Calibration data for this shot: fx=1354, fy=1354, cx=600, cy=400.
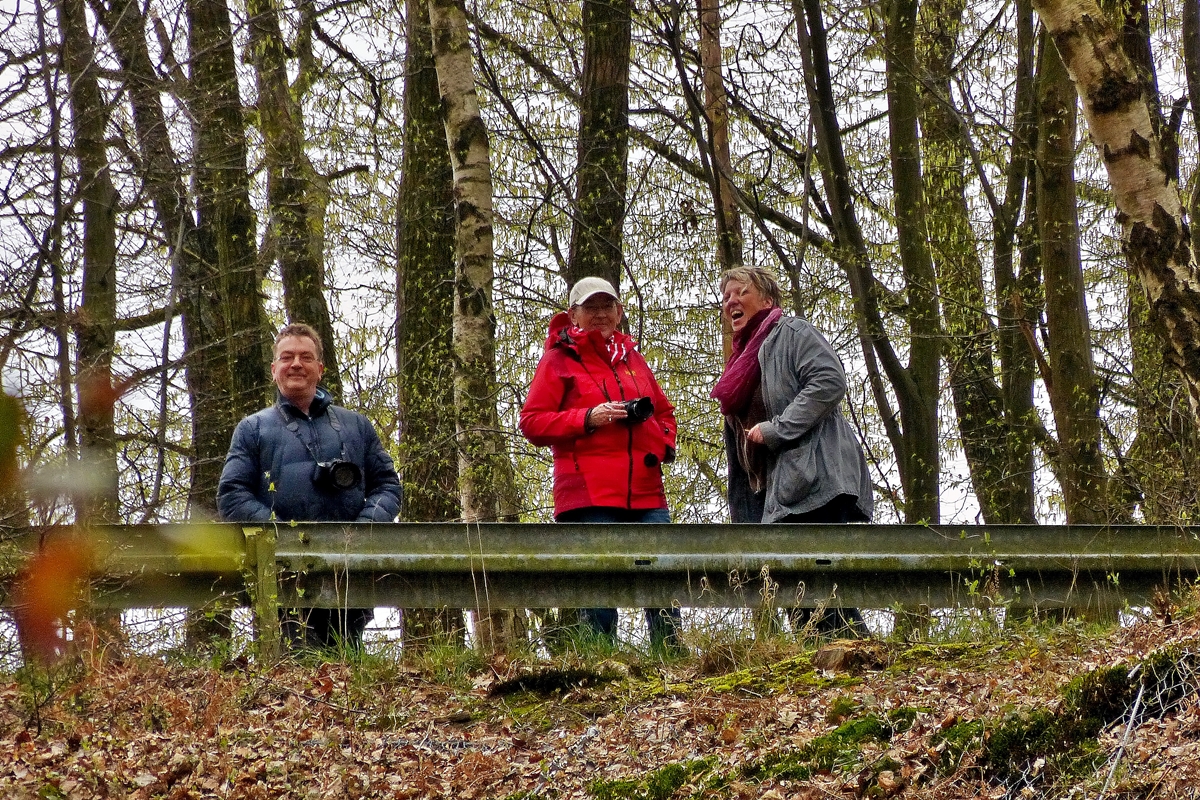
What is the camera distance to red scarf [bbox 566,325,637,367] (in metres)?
6.61

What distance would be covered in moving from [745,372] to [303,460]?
2076 millimetres

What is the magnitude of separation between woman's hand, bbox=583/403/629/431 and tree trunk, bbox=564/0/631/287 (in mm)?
3983

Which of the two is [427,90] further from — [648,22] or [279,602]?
[279,602]

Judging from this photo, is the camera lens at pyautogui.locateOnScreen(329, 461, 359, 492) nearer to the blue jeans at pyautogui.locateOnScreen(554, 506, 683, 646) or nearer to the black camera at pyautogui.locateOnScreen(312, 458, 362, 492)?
the black camera at pyautogui.locateOnScreen(312, 458, 362, 492)

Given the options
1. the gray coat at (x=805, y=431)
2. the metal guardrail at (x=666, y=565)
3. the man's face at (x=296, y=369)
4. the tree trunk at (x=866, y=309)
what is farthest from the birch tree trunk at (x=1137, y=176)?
the tree trunk at (x=866, y=309)

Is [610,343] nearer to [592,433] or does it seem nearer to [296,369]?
[592,433]

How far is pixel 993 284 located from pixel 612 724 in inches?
357

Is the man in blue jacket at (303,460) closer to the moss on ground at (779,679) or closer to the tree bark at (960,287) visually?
the moss on ground at (779,679)

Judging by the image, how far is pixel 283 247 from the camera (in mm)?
11367

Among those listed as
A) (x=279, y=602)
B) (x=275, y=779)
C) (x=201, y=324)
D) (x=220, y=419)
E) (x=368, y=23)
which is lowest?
(x=275, y=779)

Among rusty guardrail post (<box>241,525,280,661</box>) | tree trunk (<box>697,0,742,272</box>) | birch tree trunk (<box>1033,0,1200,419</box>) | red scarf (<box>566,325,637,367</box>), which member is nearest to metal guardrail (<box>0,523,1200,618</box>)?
rusty guardrail post (<box>241,525,280,661</box>)

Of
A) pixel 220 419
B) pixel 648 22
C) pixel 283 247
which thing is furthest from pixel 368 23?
pixel 220 419

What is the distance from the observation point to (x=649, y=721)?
171 inches

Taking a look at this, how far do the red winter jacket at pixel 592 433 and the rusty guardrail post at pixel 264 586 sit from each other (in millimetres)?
1575
